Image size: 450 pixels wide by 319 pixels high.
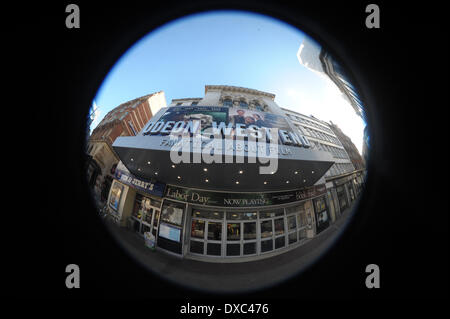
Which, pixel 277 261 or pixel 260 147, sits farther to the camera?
pixel 260 147

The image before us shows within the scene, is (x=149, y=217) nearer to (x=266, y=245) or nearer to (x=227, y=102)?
(x=266, y=245)

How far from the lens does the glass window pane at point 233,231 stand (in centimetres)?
149

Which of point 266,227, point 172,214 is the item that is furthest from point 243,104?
point 172,214

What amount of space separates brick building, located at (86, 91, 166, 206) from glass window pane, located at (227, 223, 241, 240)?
1.34 m

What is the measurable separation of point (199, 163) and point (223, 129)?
0.55 metres

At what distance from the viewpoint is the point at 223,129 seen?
1.73m

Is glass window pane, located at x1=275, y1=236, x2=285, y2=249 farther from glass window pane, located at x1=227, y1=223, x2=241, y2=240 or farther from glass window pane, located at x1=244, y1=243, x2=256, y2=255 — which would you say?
glass window pane, located at x1=227, y1=223, x2=241, y2=240

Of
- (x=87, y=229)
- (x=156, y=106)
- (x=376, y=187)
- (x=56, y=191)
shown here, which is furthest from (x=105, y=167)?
(x=376, y=187)

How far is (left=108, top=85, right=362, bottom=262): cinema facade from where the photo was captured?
54.4 inches

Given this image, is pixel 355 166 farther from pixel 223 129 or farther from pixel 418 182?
pixel 223 129

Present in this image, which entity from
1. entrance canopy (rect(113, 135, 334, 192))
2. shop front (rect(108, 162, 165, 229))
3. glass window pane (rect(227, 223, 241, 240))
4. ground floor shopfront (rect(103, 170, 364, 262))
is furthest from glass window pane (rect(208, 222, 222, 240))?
shop front (rect(108, 162, 165, 229))

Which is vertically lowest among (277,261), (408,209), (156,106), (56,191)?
(277,261)

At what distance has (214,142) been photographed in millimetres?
1606

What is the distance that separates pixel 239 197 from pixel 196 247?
2.36 feet
